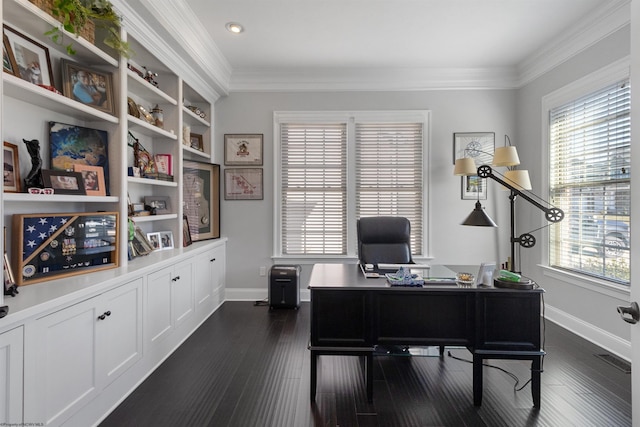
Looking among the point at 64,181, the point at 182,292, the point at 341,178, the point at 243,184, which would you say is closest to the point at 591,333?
the point at 341,178

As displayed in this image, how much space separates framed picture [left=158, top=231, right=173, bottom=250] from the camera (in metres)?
3.14

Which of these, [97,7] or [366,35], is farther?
[366,35]

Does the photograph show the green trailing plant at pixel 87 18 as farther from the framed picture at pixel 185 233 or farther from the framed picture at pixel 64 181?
the framed picture at pixel 185 233

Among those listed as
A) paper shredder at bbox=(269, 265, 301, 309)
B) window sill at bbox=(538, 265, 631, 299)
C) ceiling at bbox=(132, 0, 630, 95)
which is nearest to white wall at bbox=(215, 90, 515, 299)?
ceiling at bbox=(132, 0, 630, 95)

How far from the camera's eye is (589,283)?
3039mm

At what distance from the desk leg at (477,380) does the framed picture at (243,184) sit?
3.05 metres

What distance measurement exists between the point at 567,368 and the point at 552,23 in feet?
10.1

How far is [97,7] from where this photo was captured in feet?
6.76

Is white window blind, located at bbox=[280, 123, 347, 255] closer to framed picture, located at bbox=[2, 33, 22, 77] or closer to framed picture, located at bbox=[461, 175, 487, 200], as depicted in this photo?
framed picture, located at bbox=[461, 175, 487, 200]

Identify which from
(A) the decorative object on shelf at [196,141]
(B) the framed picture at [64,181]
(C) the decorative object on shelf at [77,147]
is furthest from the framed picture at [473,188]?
(B) the framed picture at [64,181]

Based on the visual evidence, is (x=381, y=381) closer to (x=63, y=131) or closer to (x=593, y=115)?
(x=63, y=131)

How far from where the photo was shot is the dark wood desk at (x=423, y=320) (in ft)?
6.76

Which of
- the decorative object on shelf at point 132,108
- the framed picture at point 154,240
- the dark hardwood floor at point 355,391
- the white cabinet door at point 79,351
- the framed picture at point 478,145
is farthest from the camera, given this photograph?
the framed picture at point 478,145

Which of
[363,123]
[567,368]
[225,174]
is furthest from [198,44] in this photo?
[567,368]
